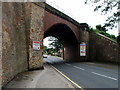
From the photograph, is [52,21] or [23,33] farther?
[52,21]

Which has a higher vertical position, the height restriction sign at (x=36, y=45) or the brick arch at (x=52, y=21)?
the brick arch at (x=52, y=21)

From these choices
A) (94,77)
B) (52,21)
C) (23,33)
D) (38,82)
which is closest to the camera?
(38,82)

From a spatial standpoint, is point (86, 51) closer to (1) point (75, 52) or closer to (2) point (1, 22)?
(1) point (75, 52)

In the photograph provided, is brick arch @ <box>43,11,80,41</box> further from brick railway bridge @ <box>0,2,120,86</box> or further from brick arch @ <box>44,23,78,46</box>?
brick arch @ <box>44,23,78,46</box>

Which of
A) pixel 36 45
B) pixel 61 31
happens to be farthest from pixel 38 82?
pixel 61 31

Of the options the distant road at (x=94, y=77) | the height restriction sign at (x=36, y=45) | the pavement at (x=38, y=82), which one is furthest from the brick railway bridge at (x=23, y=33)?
the distant road at (x=94, y=77)

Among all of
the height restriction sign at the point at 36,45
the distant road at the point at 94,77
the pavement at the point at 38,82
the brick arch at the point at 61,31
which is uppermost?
the brick arch at the point at 61,31

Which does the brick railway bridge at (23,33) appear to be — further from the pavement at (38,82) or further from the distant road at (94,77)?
the distant road at (94,77)

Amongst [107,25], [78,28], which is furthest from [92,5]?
[78,28]

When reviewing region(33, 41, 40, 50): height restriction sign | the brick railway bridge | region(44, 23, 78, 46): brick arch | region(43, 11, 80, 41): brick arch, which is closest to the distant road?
region(33, 41, 40, 50): height restriction sign

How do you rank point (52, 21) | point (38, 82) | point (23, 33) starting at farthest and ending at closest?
1. point (52, 21)
2. point (23, 33)
3. point (38, 82)

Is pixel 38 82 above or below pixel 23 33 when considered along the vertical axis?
→ below

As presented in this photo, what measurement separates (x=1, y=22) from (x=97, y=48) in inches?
790

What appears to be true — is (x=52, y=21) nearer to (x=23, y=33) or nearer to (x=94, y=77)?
(x=23, y=33)
